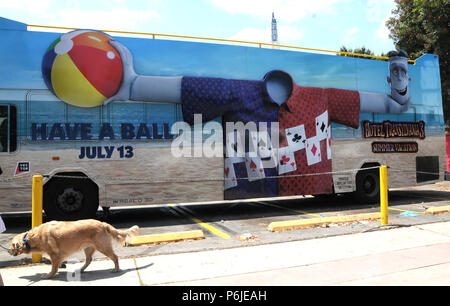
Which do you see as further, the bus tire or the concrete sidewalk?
the bus tire

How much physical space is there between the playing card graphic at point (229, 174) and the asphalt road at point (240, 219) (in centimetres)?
87

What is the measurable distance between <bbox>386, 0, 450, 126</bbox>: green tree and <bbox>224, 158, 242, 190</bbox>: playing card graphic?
1182 centimetres

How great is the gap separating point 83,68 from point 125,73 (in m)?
0.83

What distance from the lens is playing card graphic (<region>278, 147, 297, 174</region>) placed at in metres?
8.52

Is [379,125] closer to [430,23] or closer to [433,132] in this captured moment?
[433,132]

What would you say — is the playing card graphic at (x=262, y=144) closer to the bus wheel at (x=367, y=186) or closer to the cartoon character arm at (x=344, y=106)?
the cartoon character arm at (x=344, y=106)

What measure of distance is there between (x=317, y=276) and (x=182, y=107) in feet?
15.8

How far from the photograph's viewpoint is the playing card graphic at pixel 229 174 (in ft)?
26.3

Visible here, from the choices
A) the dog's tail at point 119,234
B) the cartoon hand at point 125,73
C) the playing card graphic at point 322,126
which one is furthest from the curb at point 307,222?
the cartoon hand at point 125,73

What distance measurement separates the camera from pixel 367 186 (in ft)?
32.6

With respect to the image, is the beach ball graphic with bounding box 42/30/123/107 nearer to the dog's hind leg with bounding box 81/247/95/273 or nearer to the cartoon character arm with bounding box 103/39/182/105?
the cartoon character arm with bounding box 103/39/182/105

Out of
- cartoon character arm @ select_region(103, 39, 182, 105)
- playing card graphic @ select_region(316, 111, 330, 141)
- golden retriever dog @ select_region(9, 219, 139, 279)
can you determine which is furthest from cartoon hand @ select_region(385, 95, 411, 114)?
golden retriever dog @ select_region(9, 219, 139, 279)

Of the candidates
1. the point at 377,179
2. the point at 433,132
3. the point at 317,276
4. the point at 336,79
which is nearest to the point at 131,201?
the point at 317,276
